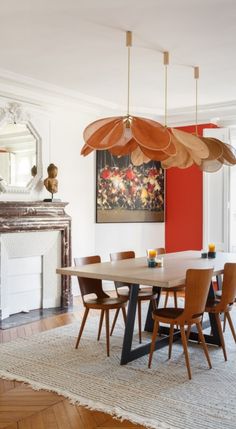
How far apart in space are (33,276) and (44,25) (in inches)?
122

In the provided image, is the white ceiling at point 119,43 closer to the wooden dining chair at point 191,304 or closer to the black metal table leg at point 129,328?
the wooden dining chair at point 191,304

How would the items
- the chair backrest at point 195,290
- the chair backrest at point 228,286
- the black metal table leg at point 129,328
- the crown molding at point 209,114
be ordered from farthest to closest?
the crown molding at point 209,114 → the chair backrest at point 228,286 → the black metal table leg at point 129,328 → the chair backrest at point 195,290

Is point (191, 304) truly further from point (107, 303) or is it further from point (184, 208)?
point (184, 208)

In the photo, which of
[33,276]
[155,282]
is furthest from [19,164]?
[155,282]

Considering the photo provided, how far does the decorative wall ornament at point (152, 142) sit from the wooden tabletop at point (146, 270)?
3.28ft

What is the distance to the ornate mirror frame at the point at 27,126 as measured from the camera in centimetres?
557

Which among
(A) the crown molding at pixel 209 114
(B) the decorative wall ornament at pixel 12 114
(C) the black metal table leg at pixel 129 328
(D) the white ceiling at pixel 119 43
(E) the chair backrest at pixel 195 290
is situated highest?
(D) the white ceiling at pixel 119 43

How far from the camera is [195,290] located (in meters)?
3.49

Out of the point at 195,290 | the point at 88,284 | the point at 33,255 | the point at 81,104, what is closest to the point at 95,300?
the point at 88,284

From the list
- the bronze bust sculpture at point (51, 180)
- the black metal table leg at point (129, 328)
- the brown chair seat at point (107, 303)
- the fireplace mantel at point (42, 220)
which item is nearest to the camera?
the black metal table leg at point (129, 328)

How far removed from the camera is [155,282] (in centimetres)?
342

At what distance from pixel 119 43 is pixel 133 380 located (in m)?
3.06

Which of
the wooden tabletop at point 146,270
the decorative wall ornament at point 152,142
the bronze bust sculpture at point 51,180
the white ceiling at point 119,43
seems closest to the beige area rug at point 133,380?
the wooden tabletop at point 146,270

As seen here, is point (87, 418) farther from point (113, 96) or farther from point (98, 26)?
point (113, 96)
